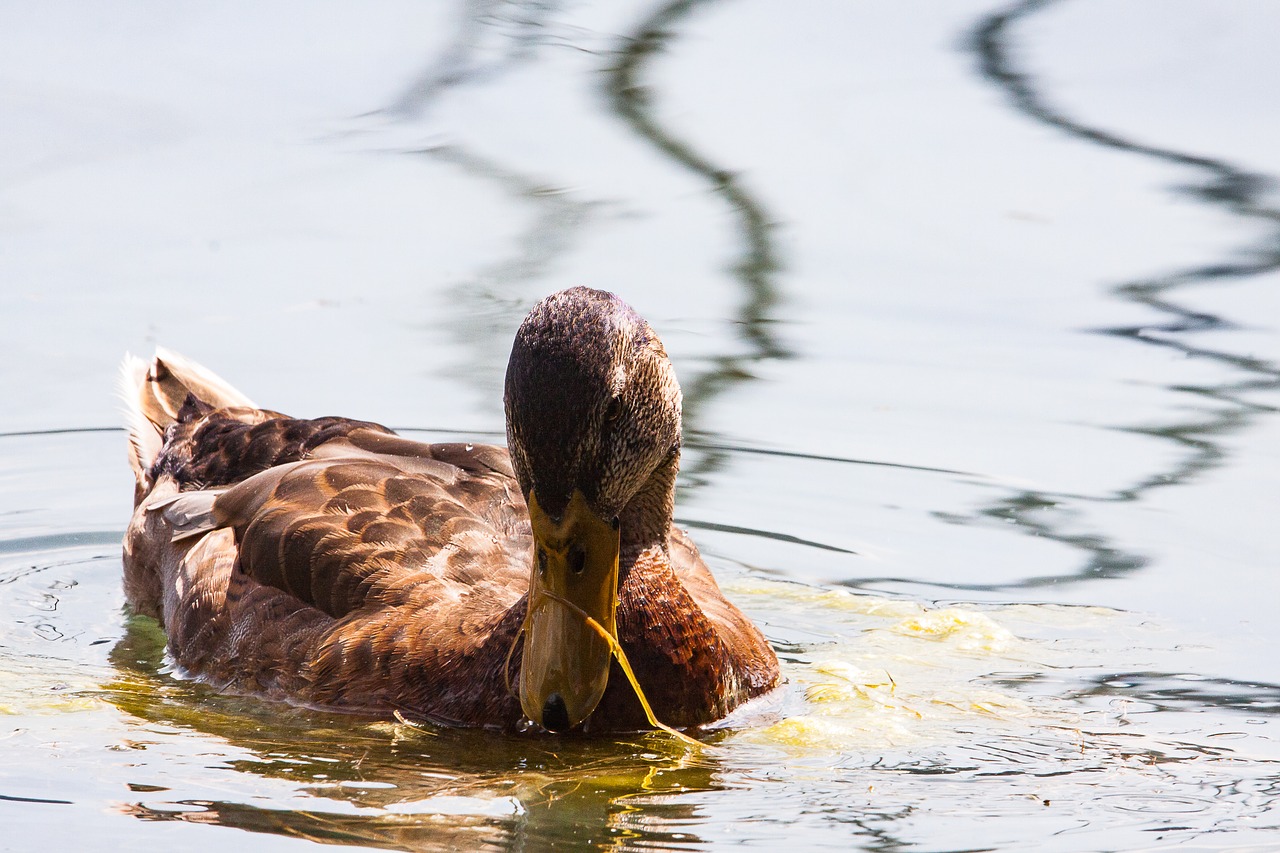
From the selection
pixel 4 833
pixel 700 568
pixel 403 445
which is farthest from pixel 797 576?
pixel 4 833

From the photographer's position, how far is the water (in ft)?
18.7

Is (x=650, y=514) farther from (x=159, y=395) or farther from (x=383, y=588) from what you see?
(x=159, y=395)

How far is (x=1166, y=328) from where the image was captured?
10211 mm

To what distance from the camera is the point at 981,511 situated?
848 cm

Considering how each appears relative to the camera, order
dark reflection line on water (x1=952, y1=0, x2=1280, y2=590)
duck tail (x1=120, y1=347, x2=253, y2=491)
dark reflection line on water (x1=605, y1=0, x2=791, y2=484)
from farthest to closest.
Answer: dark reflection line on water (x1=605, y1=0, x2=791, y2=484), duck tail (x1=120, y1=347, x2=253, y2=491), dark reflection line on water (x1=952, y1=0, x2=1280, y2=590)

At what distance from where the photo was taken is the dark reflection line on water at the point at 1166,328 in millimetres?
8266

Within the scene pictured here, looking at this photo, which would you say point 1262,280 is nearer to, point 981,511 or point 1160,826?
point 981,511

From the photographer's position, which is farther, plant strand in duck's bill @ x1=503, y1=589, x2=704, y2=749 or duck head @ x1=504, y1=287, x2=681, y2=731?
plant strand in duck's bill @ x1=503, y1=589, x2=704, y2=749

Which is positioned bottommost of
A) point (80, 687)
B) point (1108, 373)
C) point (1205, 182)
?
point (80, 687)

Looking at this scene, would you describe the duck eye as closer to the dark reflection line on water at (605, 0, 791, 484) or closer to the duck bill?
the duck bill

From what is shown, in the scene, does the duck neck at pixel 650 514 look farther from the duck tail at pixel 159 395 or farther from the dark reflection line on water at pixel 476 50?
the dark reflection line on water at pixel 476 50

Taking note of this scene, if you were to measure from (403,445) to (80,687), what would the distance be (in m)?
1.47

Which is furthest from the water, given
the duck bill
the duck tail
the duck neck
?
the duck neck

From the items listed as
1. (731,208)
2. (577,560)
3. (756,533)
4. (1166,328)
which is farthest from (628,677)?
(731,208)
